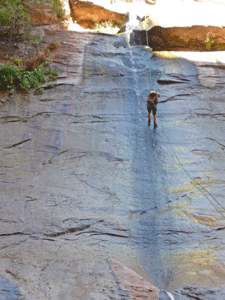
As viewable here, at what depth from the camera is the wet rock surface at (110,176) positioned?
16.9 feet

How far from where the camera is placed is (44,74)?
32.6ft

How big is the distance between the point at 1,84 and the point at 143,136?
5.23 meters

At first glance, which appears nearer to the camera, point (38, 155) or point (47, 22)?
point (38, 155)

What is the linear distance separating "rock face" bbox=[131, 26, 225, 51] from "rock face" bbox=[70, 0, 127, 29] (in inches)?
92.1

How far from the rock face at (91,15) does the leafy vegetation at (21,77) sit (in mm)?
5488

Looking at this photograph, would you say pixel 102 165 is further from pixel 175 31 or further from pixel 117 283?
pixel 175 31

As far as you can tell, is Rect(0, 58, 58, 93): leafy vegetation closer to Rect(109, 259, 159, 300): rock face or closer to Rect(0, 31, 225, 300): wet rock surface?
Rect(0, 31, 225, 300): wet rock surface

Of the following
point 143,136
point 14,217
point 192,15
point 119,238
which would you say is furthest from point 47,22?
point 119,238

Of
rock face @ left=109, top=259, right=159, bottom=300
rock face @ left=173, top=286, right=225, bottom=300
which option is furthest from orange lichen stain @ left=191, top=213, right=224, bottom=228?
rock face @ left=109, top=259, right=159, bottom=300

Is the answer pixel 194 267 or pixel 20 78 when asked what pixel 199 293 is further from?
pixel 20 78

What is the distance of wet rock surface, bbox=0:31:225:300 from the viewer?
516 centimetres

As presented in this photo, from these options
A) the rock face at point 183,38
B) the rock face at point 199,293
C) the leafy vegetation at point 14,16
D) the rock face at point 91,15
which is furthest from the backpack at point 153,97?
the rock face at point 91,15

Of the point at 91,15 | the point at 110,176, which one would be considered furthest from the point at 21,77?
the point at 91,15

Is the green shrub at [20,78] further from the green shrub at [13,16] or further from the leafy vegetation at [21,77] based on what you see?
the green shrub at [13,16]
